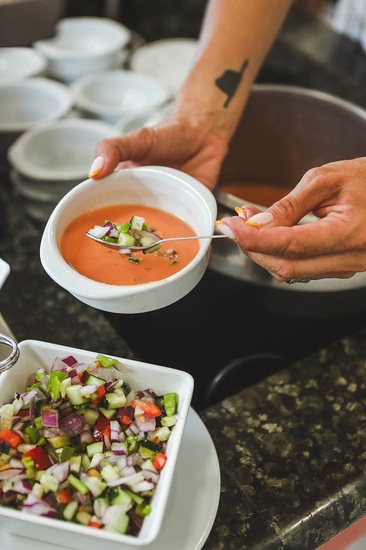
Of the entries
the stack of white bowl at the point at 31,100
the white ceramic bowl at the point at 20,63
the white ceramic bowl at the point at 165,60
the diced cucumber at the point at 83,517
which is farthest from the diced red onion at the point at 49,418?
the white ceramic bowl at the point at 165,60

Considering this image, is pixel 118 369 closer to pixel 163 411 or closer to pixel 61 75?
pixel 163 411

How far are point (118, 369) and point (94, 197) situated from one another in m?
0.27

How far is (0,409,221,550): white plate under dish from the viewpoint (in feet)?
2.12

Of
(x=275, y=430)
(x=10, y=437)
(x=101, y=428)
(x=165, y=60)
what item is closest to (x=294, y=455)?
(x=275, y=430)

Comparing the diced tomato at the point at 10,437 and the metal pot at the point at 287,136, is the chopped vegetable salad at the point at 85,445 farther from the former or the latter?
the metal pot at the point at 287,136

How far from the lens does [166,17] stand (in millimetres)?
2053

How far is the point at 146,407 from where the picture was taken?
2.26 ft

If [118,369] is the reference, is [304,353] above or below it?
below

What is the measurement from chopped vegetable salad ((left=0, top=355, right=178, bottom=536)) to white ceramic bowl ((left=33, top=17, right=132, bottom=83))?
1274 millimetres

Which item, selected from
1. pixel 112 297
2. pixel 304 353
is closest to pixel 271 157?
pixel 304 353

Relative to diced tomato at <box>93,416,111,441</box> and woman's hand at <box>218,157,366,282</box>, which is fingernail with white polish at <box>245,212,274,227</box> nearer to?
woman's hand at <box>218,157,366,282</box>

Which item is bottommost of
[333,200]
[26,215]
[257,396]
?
[26,215]

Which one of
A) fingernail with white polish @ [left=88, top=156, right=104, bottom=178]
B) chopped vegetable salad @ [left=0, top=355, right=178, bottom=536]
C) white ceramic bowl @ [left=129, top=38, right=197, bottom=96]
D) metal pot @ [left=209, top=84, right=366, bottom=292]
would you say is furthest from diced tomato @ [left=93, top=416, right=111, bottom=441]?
white ceramic bowl @ [left=129, top=38, right=197, bottom=96]

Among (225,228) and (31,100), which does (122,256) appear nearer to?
(225,228)
